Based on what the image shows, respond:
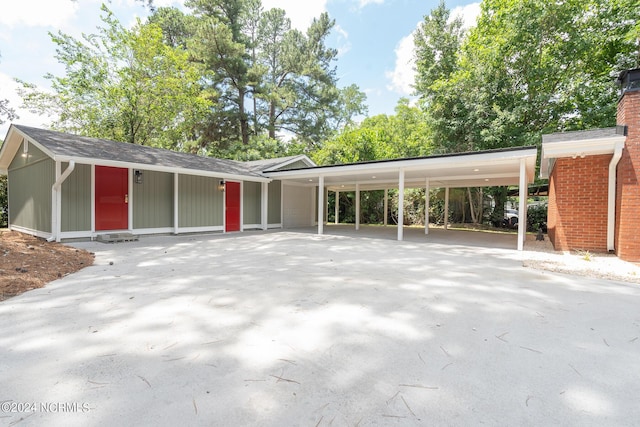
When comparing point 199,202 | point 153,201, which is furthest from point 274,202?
point 153,201

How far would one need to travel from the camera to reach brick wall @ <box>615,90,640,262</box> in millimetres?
5434

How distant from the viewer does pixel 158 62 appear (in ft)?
54.5

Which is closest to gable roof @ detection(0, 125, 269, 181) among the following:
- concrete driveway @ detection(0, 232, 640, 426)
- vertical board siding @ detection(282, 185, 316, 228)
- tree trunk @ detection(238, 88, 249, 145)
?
vertical board siding @ detection(282, 185, 316, 228)

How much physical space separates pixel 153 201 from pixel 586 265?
10.5 m

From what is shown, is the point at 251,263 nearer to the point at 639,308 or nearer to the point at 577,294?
the point at 577,294

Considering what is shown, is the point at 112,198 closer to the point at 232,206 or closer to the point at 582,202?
the point at 232,206

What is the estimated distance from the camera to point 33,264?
458 centimetres

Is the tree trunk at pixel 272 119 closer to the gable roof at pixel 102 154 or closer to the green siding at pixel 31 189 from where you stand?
the gable roof at pixel 102 154

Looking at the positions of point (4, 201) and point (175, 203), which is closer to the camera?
point (175, 203)

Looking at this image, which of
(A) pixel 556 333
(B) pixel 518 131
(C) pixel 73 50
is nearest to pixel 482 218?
(B) pixel 518 131

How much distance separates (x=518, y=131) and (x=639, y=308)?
37.9ft

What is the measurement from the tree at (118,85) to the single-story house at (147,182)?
5753 millimetres

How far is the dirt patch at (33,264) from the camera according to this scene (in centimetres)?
355

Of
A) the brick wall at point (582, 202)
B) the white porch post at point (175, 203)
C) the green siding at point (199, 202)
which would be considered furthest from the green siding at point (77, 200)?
the brick wall at point (582, 202)
